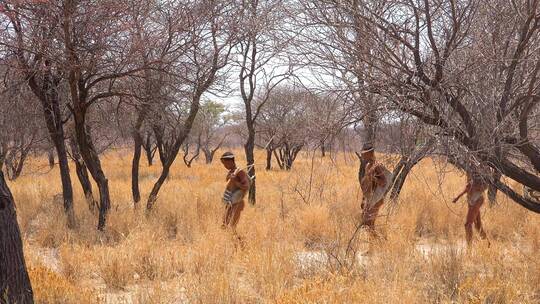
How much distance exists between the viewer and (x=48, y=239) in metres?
7.30

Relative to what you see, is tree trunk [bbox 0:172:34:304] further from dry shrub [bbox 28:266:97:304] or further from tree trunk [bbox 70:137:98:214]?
tree trunk [bbox 70:137:98:214]

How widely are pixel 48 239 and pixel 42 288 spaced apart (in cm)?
328

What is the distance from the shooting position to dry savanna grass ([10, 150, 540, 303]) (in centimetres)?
435

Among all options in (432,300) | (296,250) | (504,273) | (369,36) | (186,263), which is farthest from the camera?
(296,250)

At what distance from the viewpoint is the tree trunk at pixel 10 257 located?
356cm

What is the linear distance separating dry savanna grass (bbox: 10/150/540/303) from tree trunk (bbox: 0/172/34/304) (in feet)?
1.93

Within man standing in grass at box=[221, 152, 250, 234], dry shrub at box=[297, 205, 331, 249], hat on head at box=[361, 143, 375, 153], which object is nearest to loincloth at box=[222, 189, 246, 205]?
man standing in grass at box=[221, 152, 250, 234]

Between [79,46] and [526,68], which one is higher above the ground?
[79,46]

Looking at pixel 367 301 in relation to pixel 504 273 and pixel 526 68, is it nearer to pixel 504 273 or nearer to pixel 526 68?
pixel 504 273

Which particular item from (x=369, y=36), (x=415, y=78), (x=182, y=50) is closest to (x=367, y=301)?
(x=415, y=78)

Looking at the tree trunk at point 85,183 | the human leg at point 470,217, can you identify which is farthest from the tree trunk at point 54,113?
the human leg at point 470,217

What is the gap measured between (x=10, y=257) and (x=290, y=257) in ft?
9.92

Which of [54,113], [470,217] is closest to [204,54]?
[54,113]

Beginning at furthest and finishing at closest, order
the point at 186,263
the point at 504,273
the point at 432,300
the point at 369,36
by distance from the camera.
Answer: the point at 186,263 < the point at 504,273 < the point at 432,300 < the point at 369,36
